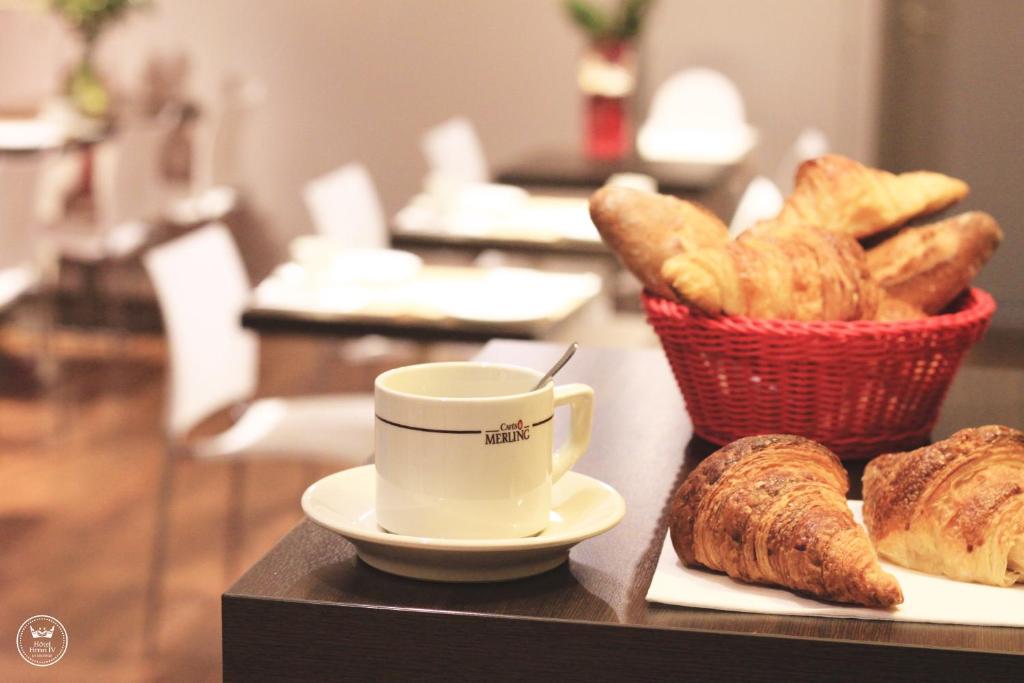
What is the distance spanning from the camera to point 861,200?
117cm

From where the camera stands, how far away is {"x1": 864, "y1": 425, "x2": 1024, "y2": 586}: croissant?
31.0 inches

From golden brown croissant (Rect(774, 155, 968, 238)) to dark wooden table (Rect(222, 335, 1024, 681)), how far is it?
16.6 inches

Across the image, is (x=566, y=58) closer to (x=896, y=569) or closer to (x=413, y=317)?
(x=413, y=317)

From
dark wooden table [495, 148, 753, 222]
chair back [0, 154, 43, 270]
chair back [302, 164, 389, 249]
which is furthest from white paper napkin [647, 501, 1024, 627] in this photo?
chair back [0, 154, 43, 270]

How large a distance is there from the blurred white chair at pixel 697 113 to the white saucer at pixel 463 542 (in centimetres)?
394

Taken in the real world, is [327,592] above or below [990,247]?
below

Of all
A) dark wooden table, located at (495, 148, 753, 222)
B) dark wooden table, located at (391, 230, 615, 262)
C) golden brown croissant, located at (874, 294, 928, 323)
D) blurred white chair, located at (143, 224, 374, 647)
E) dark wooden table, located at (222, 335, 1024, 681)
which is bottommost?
blurred white chair, located at (143, 224, 374, 647)

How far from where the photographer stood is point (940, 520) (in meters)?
0.80

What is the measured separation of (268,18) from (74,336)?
151 cm

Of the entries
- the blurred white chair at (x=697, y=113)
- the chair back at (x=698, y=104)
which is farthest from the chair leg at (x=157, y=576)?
the chair back at (x=698, y=104)

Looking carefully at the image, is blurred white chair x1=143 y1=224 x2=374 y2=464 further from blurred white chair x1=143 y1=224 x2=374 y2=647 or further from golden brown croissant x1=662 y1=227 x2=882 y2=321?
golden brown croissant x1=662 y1=227 x2=882 y2=321

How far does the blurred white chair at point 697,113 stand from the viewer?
486 cm

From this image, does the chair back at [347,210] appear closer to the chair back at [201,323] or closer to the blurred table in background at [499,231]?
the blurred table in background at [499,231]

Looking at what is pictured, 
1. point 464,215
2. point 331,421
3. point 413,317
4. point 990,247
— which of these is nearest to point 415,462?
point 990,247
